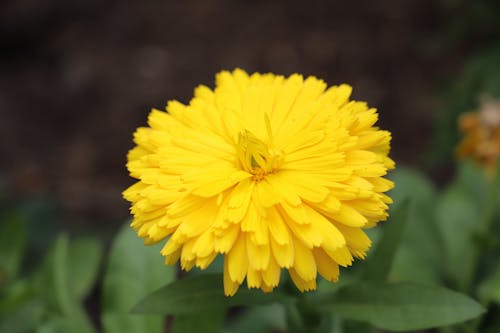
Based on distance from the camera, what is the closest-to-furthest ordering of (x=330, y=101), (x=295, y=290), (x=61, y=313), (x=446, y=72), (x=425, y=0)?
(x=330, y=101) < (x=295, y=290) < (x=61, y=313) < (x=446, y=72) < (x=425, y=0)

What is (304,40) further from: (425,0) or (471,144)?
(471,144)

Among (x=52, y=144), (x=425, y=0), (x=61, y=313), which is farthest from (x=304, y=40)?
(x=61, y=313)

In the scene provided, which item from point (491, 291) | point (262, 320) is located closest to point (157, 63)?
point (262, 320)

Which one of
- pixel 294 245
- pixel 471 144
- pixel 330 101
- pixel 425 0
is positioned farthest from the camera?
pixel 425 0

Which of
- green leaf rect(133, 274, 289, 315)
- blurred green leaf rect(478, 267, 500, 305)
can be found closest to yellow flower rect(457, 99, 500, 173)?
blurred green leaf rect(478, 267, 500, 305)

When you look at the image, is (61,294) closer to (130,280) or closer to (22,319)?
(130,280)

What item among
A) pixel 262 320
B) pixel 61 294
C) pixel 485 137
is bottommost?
pixel 262 320
